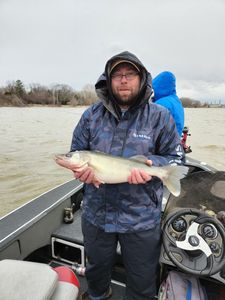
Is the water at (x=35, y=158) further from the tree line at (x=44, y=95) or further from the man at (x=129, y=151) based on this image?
the tree line at (x=44, y=95)

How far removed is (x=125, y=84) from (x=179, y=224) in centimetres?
123

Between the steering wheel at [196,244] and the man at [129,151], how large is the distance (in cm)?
14

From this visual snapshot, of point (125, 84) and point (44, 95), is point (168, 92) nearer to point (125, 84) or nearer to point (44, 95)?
point (125, 84)

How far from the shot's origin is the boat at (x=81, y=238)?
2.18 meters

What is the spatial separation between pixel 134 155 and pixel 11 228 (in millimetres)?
1435

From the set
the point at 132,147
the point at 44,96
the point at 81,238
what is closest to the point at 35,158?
the point at 81,238

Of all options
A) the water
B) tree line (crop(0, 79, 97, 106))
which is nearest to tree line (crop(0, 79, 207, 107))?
tree line (crop(0, 79, 97, 106))

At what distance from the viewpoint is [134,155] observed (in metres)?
2.19

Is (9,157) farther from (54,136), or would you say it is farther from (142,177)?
(142,177)

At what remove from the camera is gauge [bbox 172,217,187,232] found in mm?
2379

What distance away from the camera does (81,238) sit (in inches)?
127

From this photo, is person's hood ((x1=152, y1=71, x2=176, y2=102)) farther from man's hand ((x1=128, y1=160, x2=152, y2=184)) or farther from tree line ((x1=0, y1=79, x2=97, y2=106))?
tree line ((x1=0, y1=79, x2=97, y2=106))

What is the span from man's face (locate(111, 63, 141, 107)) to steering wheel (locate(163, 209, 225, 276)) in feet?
3.43

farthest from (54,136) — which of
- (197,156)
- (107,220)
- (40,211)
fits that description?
(107,220)
